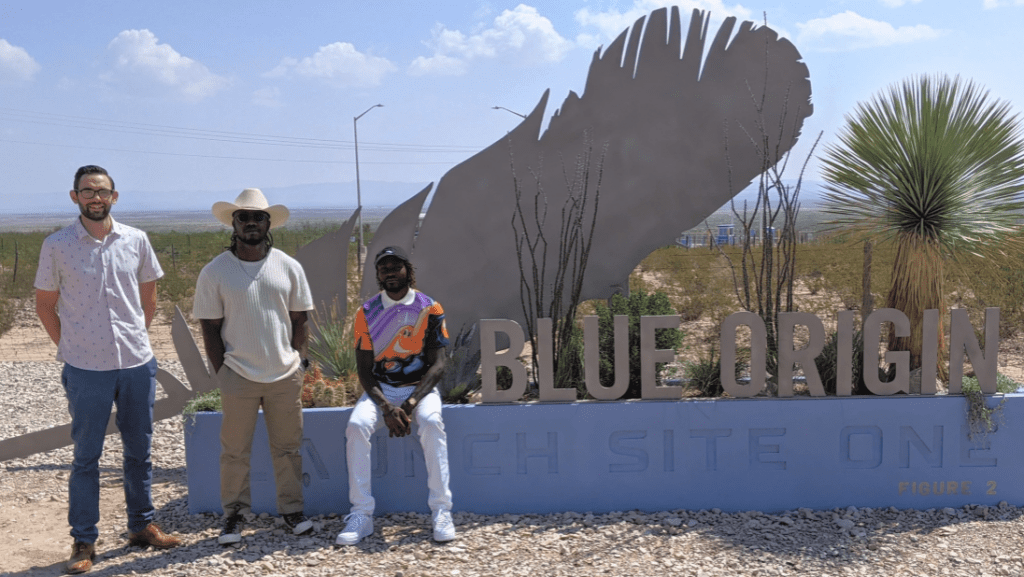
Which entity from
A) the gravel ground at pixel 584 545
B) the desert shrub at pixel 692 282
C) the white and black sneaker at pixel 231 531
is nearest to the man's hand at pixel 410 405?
the gravel ground at pixel 584 545

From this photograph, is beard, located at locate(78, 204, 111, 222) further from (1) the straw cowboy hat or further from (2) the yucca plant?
(2) the yucca plant

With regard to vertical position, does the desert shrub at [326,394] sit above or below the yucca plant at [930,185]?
below

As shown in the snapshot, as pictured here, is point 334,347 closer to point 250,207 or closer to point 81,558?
point 250,207

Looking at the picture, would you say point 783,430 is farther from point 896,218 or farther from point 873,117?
point 873,117

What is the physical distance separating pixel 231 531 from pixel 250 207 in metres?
1.75

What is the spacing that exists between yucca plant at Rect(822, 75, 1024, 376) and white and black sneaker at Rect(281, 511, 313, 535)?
394 centimetres

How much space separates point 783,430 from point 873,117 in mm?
2407

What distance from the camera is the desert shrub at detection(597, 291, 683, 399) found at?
526 cm

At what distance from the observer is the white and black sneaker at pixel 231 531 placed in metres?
4.23

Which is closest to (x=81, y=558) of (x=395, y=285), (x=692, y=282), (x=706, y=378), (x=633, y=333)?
(x=395, y=285)

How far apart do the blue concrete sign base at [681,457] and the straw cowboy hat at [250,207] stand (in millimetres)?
1172

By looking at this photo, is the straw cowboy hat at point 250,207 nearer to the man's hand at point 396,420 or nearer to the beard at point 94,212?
the beard at point 94,212

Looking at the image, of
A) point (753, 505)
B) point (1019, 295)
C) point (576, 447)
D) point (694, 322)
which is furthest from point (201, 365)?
point (1019, 295)

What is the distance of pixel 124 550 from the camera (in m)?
4.29
